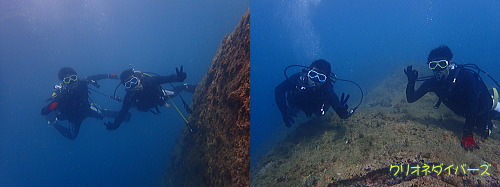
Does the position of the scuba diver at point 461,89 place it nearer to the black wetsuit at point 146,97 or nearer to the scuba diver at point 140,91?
the scuba diver at point 140,91

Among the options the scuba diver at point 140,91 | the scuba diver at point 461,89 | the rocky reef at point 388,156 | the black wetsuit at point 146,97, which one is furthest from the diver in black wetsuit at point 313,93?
the black wetsuit at point 146,97

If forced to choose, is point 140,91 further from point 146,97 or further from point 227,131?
point 227,131

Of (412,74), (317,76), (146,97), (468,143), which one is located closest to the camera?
(468,143)

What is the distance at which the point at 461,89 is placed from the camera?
4.02 meters

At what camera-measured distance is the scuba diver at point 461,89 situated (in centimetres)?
369

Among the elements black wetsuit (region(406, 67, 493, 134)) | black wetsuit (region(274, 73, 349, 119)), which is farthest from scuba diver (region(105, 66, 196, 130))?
black wetsuit (region(406, 67, 493, 134))

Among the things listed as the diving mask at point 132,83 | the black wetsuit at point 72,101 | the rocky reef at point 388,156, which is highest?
the black wetsuit at point 72,101

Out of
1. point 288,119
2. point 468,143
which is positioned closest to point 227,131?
point 288,119

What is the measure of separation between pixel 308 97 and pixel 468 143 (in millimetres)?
2657

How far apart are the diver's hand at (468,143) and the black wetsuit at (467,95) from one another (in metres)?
0.10

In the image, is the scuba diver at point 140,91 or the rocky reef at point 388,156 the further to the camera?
the scuba diver at point 140,91

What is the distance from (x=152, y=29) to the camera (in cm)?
7138

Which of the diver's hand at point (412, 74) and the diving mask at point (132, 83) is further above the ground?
the diving mask at point (132, 83)

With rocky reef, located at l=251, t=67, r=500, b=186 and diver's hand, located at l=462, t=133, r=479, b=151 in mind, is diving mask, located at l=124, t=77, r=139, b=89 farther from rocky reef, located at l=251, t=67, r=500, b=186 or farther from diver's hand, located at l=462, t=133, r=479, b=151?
diver's hand, located at l=462, t=133, r=479, b=151
